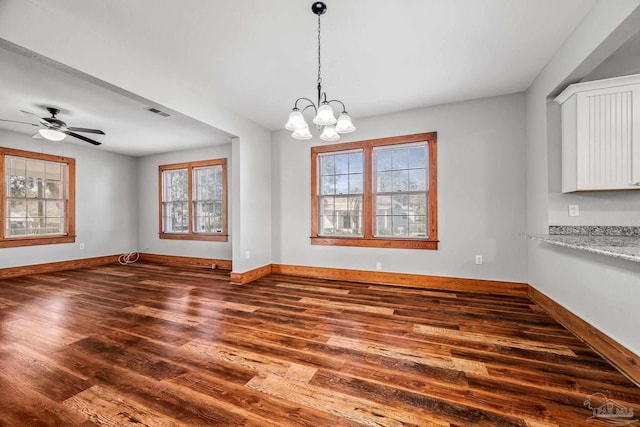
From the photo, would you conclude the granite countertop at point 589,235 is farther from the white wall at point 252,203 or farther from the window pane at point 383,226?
the white wall at point 252,203

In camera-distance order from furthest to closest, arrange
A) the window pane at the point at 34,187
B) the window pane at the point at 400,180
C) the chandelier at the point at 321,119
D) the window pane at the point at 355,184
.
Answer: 1. the window pane at the point at 34,187
2. the window pane at the point at 355,184
3. the window pane at the point at 400,180
4. the chandelier at the point at 321,119

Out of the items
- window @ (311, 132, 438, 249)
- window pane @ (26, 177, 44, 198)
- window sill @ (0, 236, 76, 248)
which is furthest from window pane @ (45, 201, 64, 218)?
window @ (311, 132, 438, 249)

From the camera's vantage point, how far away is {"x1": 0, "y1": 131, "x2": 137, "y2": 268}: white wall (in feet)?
16.8

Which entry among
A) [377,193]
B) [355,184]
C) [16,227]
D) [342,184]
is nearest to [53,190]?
[16,227]

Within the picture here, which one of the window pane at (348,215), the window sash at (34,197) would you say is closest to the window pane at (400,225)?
the window pane at (348,215)

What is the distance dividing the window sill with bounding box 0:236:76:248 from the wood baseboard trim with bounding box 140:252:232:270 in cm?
152

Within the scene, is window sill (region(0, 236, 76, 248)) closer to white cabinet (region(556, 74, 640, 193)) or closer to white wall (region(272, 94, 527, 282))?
white wall (region(272, 94, 527, 282))

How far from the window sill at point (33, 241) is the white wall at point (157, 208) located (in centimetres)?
144

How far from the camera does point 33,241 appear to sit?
16.9 feet

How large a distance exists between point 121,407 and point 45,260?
5.84 m

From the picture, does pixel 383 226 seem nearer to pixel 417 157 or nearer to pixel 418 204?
pixel 418 204

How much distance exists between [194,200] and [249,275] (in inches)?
112

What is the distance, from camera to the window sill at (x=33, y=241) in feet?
15.9

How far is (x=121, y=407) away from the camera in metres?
1.56
